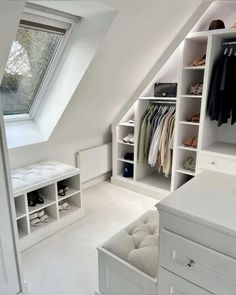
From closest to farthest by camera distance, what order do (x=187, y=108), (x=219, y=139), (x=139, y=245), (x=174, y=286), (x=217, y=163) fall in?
1. (x=174, y=286)
2. (x=139, y=245)
3. (x=217, y=163)
4. (x=187, y=108)
5. (x=219, y=139)

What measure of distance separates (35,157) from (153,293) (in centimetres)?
196

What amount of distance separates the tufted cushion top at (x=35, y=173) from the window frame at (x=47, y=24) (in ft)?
1.89

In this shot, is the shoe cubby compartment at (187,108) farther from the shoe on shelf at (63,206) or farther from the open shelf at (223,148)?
the shoe on shelf at (63,206)

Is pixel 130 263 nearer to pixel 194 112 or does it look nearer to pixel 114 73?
pixel 114 73

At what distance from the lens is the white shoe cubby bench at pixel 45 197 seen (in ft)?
6.85

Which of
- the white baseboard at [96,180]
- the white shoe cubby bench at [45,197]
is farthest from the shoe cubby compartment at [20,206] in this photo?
the white baseboard at [96,180]

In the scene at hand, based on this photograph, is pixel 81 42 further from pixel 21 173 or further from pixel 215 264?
pixel 215 264

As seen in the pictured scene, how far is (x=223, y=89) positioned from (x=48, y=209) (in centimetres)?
215

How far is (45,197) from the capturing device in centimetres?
241

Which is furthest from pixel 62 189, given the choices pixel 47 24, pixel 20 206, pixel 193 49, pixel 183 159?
pixel 193 49

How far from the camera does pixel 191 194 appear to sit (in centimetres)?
111

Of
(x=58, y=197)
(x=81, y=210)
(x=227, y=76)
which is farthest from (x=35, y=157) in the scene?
(x=227, y=76)

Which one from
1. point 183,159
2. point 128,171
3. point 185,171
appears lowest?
point 128,171

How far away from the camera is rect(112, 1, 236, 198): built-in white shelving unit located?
2.40 meters
